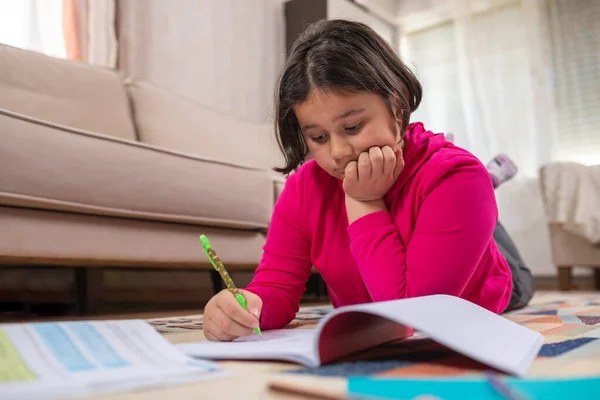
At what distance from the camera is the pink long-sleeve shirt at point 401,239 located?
728mm

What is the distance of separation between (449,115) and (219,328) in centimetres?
313

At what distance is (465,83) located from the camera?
342cm

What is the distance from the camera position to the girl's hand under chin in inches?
29.0

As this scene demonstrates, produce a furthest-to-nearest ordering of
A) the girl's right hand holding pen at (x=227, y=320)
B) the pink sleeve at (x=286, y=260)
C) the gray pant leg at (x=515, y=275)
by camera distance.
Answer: the gray pant leg at (x=515, y=275) → the pink sleeve at (x=286, y=260) → the girl's right hand holding pen at (x=227, y=320)

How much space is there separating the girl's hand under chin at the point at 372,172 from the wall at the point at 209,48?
1766mm

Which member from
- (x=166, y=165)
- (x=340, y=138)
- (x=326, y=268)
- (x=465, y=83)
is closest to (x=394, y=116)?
(x=340, y=138)

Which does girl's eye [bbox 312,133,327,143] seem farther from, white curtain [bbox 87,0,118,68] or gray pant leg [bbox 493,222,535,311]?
white curtain [bbox 87,0,118,68]

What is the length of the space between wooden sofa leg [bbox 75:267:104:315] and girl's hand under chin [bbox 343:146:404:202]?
3.31 ft

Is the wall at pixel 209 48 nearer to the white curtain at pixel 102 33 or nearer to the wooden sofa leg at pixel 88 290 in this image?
the white curtain at pixel 102 33

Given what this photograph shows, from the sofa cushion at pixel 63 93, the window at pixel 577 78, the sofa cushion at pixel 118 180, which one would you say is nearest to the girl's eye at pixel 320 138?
the sofa cushion at pixel 118 180

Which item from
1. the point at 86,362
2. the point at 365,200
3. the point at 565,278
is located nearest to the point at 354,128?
the point at 365,200

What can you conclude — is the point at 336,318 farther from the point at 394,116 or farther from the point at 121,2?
the point at 121,2

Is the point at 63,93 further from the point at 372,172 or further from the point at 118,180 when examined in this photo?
the point at 372,172

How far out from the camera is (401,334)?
25.1 inches
